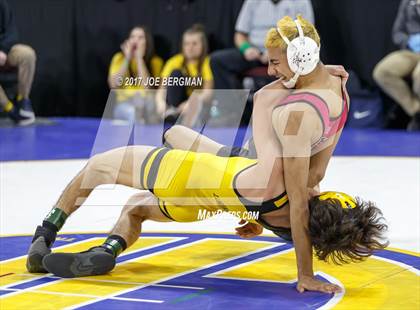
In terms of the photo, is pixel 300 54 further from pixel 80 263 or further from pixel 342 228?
pixel 80 263

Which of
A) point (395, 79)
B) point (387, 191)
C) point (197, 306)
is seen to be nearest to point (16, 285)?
point (197, 306)

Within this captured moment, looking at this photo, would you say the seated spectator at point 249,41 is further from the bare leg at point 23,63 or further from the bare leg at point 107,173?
the bare leg at point 107,173

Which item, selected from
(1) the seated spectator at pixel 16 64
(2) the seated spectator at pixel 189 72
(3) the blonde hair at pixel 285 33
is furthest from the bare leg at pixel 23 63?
(3) the blonde hair at pixel 285 33

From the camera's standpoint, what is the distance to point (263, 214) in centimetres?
461

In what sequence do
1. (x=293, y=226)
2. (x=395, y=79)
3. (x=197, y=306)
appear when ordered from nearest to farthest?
(x=197, y=306) → (x=293, y=226) → (x=395, y=79)

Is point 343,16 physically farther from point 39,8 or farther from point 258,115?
point 258,115

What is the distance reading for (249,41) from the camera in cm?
1155

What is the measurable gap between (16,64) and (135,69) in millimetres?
1464

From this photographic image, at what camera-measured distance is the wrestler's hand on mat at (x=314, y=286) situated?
4324 millimetres

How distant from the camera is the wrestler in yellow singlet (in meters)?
4.59

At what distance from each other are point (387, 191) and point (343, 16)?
5259 millimetres

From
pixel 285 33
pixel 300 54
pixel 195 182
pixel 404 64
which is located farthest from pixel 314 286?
pixel 404 64

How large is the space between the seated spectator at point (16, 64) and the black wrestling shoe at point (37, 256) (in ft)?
22.5

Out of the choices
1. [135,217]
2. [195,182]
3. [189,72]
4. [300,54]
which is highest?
[300,54]
